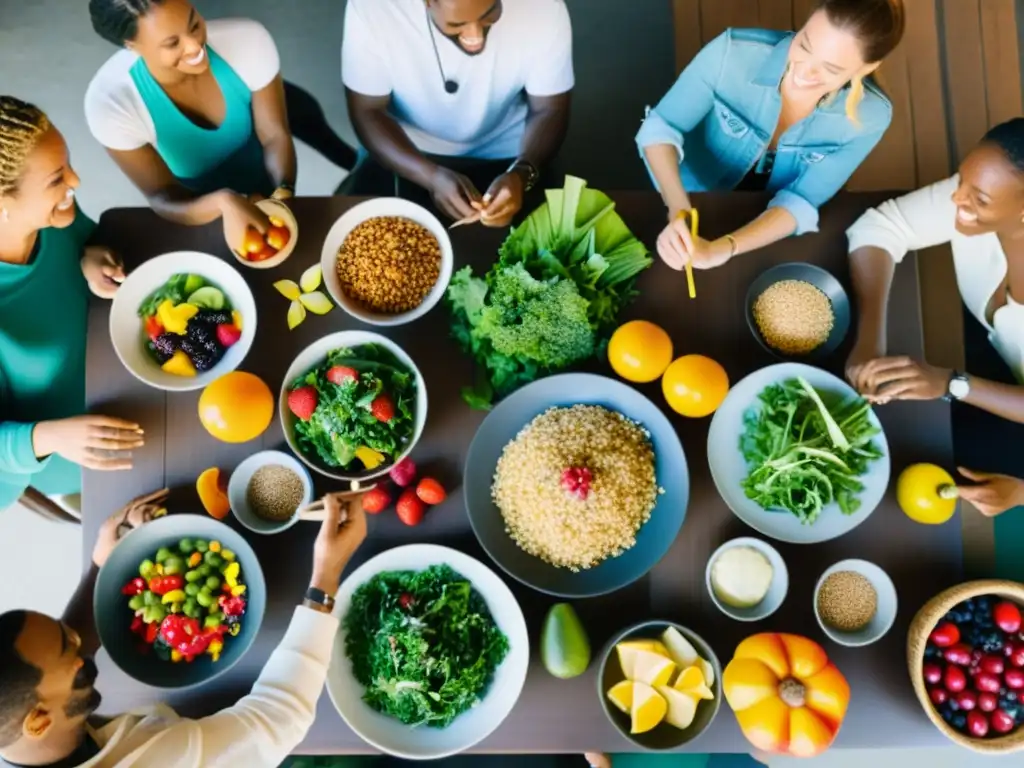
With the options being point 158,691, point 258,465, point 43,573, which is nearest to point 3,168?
point 258,465

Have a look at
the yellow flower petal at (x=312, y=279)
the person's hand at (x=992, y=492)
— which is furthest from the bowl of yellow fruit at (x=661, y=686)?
the yellow flower petal at (x=312, y=279)

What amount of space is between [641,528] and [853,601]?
1.28 feet

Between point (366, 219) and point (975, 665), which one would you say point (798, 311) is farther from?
point (366, 219)

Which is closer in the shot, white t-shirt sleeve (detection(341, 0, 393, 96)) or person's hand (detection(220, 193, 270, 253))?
person's hand (detection(220, 193, 270, 253))

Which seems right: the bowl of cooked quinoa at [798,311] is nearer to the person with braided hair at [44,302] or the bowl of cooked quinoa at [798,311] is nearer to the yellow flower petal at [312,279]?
the yellow flower petal at [312,279]

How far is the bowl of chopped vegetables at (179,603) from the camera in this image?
1.25m

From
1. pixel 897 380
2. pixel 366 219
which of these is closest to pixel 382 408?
pixel 366 219

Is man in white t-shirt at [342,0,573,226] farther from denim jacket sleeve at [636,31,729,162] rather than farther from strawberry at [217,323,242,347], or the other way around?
strawberry at [217,323,242,347]

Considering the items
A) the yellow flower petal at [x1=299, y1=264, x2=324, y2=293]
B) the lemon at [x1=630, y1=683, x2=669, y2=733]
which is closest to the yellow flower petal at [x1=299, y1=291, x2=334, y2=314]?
the yellow flower petal at [x1=299, y1=264, x2=324, y2=293]

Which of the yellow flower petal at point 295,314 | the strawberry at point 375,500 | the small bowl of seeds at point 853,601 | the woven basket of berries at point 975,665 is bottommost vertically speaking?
the woven basket of berries at point 975,665

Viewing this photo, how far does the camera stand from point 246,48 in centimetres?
152

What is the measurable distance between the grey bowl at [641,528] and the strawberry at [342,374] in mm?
238

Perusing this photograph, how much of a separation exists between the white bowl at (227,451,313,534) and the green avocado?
0.48m

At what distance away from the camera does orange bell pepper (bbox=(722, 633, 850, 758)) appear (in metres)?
1.19
